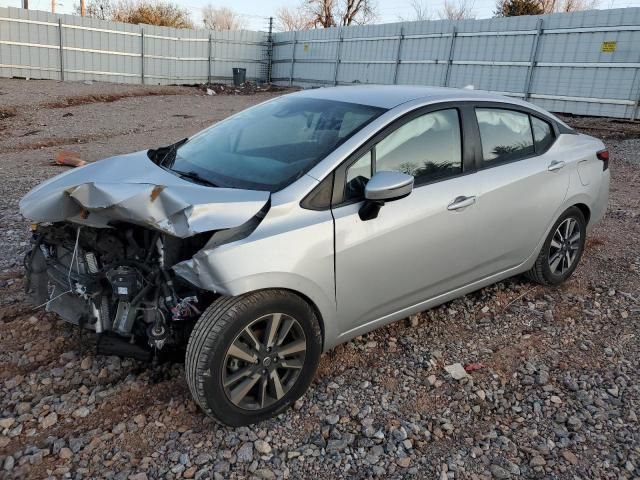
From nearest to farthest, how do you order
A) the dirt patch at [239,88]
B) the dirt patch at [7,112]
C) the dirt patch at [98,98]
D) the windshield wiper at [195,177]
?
the windshield wiper at [195,177] → the dirt patch at [7,112] → the dirt patch at [98,98] → the dirt patch at [239,88]

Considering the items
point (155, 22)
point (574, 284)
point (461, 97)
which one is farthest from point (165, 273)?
point (155, 22)

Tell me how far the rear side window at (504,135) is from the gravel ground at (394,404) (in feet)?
3.99

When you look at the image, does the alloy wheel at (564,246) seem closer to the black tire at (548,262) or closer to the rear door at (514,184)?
the black tire at (548,262)

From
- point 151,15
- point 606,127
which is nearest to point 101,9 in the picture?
point 151,15

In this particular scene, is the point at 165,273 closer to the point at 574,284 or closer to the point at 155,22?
the point at 574,284

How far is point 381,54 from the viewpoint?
2092cm

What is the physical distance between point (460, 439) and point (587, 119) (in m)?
14.2

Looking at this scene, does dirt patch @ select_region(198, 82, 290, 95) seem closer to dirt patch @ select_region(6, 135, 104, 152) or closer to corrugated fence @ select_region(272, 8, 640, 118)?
corrugated fence @ select_region(272, 8, 640, 118)

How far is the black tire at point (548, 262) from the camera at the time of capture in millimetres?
4246

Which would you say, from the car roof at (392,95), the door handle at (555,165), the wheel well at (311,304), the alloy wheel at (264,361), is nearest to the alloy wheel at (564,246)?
the door handle at (555,165)

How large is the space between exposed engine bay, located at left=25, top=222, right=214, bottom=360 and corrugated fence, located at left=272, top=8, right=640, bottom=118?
14.4m

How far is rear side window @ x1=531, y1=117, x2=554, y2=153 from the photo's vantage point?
13.4ft

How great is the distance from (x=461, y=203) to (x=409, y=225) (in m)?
0.48

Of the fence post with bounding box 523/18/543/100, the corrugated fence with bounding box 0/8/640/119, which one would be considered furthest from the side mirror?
the fence post with bounding box 523/18/543/100
